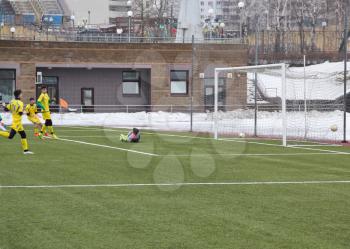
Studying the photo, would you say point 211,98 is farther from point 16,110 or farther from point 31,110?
point 16,110

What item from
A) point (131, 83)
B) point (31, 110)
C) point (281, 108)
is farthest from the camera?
point (131, 83)

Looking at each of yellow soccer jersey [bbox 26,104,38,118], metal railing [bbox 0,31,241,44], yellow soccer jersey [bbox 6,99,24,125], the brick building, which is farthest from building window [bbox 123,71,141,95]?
yellow soccer jersey [bbox 6,99,24,125]

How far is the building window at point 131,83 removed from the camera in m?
58.5

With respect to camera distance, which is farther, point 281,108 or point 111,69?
point 111,69

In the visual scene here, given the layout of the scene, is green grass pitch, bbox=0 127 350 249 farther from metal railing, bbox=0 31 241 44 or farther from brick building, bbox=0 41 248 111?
metal railing, bbox=0 31 241 44

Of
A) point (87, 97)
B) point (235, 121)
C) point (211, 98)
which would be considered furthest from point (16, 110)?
Result: point (87, 97)

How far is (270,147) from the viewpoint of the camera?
23.5 m

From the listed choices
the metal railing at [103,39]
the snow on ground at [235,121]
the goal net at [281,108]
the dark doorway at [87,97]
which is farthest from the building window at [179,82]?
the goal net at [281,108]

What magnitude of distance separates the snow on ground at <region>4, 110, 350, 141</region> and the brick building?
702 centimetres

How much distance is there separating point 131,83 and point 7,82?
31.7ft

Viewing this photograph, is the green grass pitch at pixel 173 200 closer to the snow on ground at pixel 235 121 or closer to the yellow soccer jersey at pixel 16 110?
the yellow soccer jersey at pixel 16 110

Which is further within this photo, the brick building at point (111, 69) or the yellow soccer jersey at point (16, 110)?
the brick building at point (111, 69)

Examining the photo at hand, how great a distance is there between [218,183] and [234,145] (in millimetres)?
10842

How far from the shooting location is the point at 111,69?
2286 inches
